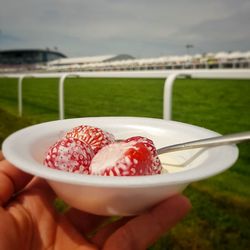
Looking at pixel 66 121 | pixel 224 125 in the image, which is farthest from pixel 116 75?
pixel 224 125

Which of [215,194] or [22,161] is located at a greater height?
[22,161]

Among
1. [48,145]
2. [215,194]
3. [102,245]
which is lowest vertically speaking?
[215,194]

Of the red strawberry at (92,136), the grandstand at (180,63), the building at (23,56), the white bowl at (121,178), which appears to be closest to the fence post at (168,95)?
the white bowl at (121,178)

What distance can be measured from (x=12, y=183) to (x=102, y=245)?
29 centimetres

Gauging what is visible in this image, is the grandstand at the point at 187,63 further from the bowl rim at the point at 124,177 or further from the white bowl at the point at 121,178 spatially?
the bowl rim at the point at 124,177

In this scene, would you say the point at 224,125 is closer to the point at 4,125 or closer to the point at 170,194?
the point at 4,125

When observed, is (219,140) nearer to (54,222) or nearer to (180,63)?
(54,222)

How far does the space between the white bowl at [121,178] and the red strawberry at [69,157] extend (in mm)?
37

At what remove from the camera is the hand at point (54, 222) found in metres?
0.88

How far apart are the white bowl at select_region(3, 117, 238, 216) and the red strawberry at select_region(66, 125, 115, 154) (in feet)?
0.21

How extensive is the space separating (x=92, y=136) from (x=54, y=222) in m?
0.27

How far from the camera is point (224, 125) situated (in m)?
5.38

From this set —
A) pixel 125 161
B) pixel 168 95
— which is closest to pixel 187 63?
pixel 168 95

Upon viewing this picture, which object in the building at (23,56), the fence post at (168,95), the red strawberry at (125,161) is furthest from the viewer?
the building at (23,56)
